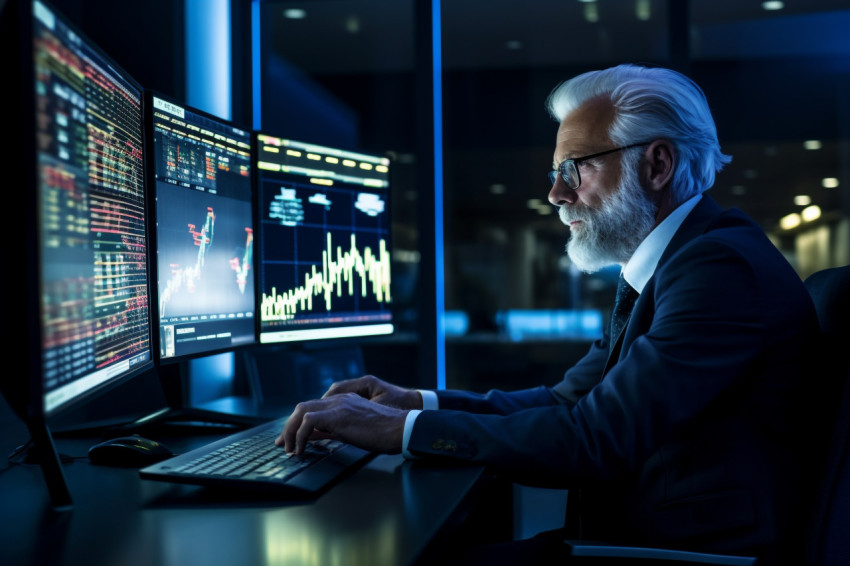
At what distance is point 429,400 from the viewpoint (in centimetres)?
148

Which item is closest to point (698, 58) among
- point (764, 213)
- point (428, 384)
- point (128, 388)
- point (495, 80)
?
point (495, 80)

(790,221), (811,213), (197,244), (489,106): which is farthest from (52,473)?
(790,221)

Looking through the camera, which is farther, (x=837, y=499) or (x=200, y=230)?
(x=200, y=230)

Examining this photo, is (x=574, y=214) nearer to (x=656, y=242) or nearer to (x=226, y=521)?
(x=656, y=242)

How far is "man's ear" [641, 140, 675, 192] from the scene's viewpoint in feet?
4.62

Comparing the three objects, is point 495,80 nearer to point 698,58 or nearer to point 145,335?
point 698,58

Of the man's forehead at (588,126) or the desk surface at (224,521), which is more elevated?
the man's forehead at (588,126)

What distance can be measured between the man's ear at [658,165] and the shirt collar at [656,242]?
0.20 ft

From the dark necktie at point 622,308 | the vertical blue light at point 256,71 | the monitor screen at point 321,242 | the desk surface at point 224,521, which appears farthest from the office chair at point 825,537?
the vertical blue light at point 256,71

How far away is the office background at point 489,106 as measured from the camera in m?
2.54

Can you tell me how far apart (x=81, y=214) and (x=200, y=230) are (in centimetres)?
63

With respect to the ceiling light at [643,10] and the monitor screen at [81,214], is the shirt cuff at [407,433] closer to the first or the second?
the monitor screen at [81,214]

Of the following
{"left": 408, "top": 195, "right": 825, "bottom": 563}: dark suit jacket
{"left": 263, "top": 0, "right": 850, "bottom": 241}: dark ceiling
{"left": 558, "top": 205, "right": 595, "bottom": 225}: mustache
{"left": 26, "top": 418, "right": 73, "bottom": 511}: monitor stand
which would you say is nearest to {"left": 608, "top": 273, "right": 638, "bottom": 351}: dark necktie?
{"left": 558, "top": 205, "right": 595, "bottom": 225}: mustache

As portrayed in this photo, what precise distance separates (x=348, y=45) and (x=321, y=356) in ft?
9.39
